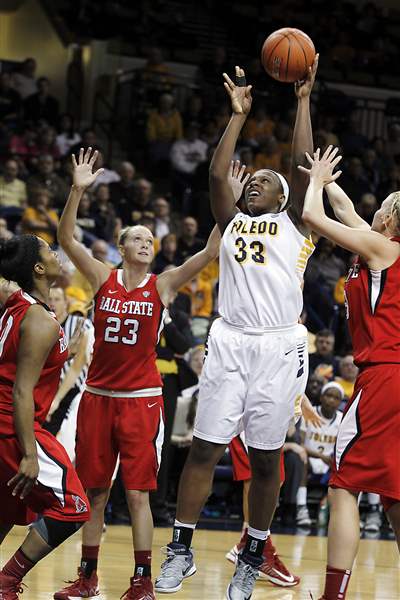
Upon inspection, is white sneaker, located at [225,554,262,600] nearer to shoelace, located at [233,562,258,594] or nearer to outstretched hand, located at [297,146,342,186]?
shoelace, located at [233,562,258,594]

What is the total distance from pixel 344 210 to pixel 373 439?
1.36 metres

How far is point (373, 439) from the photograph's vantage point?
511 cm

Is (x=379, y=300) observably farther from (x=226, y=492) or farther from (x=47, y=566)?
(x=226, y=492)

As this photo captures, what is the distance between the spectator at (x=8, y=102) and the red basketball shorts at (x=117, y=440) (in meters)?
9.99

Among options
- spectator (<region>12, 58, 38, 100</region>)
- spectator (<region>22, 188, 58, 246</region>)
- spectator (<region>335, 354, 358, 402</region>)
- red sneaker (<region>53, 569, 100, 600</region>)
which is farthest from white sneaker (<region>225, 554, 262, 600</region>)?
spectator (<region>12, 58, 38, 100</region>)

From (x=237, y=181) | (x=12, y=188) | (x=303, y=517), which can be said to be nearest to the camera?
(x=237, y=181)

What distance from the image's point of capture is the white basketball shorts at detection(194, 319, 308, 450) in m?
5.57

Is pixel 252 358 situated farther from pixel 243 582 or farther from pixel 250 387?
pixel 243 582

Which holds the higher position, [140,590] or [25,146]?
[25,146]

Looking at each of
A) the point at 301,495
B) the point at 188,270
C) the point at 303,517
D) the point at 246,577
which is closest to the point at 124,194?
the point at 301,495

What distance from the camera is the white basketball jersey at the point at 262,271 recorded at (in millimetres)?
5625

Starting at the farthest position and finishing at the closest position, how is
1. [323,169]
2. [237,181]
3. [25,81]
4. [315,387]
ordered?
[25,81]
[315,387]
[237,181]
[323,169]

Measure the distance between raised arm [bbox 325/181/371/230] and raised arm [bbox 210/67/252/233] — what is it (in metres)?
0.54

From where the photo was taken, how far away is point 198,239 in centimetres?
1408
